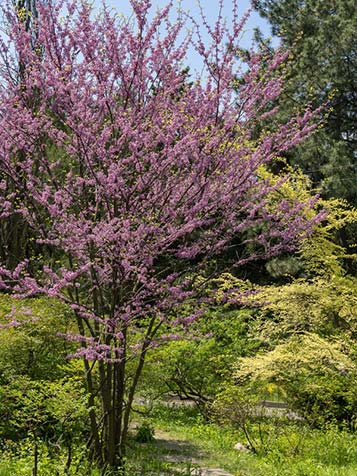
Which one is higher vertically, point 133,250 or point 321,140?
point 321,140

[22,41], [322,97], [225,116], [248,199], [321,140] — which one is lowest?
[248,199]

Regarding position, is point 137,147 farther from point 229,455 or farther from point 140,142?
point 229,455

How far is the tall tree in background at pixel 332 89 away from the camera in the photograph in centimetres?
1359

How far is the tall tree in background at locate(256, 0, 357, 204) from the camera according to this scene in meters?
13.6

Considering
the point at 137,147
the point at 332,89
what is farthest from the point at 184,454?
the point at 332,89

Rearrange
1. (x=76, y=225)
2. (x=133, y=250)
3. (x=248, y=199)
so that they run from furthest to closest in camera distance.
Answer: (x=248, y=199), (x=76, y=225), (x=133, y=250)

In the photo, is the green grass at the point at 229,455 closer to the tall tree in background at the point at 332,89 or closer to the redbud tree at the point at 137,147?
the redbud tree at the point at 137,147

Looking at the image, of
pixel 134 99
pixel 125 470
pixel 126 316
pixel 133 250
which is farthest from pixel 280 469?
pixel 134 99

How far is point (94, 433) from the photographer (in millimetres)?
5148

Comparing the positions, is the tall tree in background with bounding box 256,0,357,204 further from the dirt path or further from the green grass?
the dirt path

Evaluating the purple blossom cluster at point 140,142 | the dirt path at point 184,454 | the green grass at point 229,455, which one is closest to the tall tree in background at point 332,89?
the green grass at point 229,455

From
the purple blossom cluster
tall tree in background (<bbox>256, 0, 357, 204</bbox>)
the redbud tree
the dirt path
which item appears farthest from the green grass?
tall tree in background (<bbox>256, 0, 357, 204</bbox>)

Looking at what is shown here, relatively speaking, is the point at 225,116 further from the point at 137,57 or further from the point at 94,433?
the point at 94,433

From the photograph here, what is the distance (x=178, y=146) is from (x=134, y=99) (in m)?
0.80
